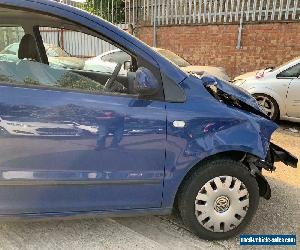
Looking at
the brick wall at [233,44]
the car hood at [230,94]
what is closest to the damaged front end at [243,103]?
the car hood at [230,94]

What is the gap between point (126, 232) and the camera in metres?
2.89

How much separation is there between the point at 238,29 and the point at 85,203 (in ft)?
28.9

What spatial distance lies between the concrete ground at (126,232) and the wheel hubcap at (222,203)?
0.18 metres

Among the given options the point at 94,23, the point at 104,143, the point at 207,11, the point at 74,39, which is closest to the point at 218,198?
the point at 104,143

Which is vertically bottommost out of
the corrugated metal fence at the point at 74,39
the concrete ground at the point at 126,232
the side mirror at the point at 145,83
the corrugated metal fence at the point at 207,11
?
the concrete ground at the point at 126,232

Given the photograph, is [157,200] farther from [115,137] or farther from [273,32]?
[273,32]

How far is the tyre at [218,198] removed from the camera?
2.66 metres

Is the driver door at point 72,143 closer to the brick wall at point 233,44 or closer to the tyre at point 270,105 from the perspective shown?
the tyre at point 270,105

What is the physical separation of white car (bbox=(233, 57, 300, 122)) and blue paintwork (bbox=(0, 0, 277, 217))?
3733 millimetres

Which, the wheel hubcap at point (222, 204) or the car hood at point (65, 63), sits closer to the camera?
the wheel hubcap at point (222, 204)

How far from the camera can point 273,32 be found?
Answer: 374 inches

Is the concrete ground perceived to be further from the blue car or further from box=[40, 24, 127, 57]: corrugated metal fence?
box=[40, 24, 127, 57]: corrugated metal fence

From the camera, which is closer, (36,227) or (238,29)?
(36,227)

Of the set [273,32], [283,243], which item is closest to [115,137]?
[283,243]
